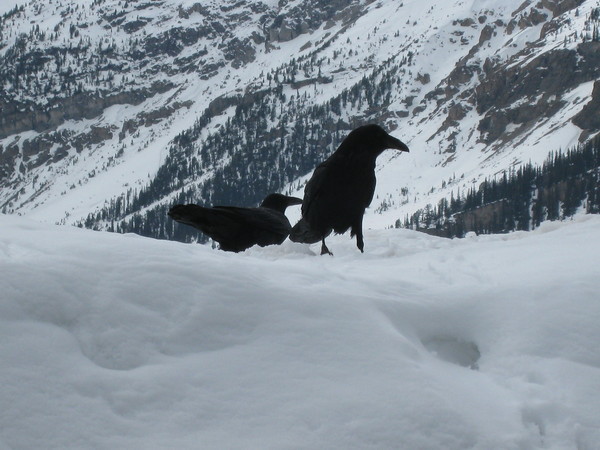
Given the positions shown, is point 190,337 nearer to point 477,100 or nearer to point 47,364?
point 47,364

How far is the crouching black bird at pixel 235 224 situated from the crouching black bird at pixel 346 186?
63 centimetres

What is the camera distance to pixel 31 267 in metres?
2.75

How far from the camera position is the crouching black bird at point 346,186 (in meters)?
6.30

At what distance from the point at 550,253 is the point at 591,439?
230 cm

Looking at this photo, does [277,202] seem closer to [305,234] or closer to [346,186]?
[305,234]

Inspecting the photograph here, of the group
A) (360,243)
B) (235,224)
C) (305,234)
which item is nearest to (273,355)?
(360,243)

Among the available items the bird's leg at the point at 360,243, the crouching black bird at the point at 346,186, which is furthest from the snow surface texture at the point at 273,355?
the crouching black bird at the point at 346,186

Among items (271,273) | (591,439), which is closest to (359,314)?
(271,273)

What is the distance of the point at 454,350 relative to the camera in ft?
9.87

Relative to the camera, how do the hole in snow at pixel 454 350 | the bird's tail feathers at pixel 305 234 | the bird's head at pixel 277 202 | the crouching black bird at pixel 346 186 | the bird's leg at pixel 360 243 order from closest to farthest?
the hole in snow at pixel 454 350
the bird's leg at pixel 360 243
the crouching black bird at pixel 346 186
the bird's tail feathers at pixel 305 234
the bird's head at pixel 277 202

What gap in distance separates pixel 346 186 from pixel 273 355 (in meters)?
4.00

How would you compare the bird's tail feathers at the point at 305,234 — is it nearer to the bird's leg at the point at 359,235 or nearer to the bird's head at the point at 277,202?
the bird's leg at the point at 359,235

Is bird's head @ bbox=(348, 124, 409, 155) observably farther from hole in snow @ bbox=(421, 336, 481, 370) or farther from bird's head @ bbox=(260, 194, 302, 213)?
hole in snow @ bbox=(421, 336, 481, 370)

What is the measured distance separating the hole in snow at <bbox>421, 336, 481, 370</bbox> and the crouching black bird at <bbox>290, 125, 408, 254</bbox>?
3093mm
